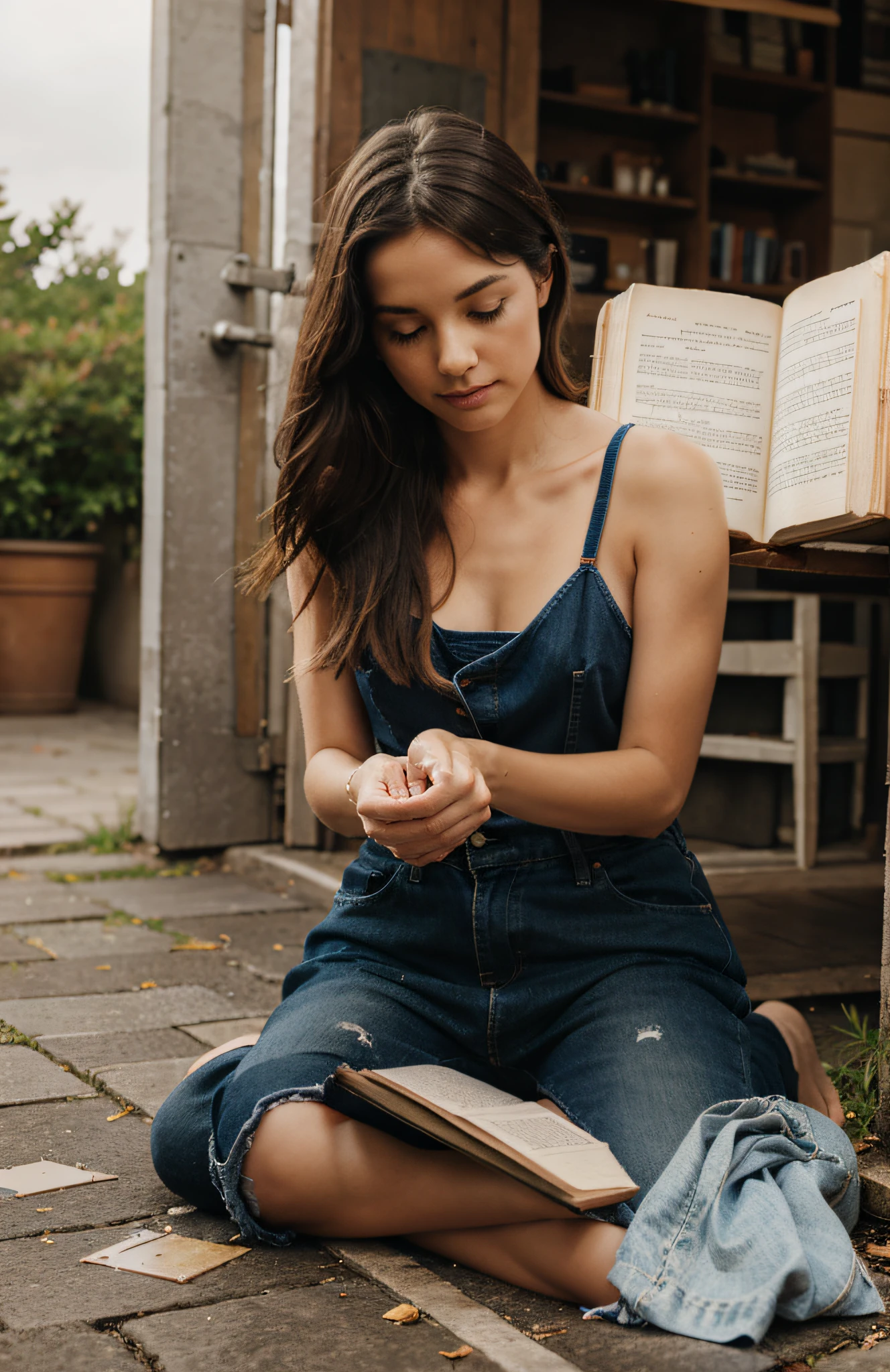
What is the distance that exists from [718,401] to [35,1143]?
132 centimetres

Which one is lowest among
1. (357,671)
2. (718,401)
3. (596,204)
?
(357,671)

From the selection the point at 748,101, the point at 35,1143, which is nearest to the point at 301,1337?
the point at 35,1143

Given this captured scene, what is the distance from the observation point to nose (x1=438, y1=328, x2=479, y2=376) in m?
1.56

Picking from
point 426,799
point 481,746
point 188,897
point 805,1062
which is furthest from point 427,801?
point 188,897

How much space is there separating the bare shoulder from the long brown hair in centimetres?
18

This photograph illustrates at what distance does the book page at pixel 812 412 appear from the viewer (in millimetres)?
1566

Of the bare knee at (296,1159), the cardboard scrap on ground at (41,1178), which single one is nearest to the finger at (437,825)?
the bare knee at (296,1159)

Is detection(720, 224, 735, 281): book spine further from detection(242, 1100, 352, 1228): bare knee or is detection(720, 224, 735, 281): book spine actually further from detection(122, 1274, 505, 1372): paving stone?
detection(122, 1274, 505, 1372): paving stone

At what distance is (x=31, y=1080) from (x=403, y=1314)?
92 centimetres

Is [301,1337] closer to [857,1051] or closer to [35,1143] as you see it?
[35,1143]

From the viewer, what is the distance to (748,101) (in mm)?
5879

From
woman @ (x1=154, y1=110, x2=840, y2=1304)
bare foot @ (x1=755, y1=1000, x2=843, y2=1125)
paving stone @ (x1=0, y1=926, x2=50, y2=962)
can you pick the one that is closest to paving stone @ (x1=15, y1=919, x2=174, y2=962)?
paving stone @ (x1=0, y1=926, x2=50, y2=962)

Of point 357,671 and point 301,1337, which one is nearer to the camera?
point 301,1337

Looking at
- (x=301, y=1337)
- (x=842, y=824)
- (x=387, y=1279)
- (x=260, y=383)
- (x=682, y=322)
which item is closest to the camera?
(x=301, y=1337)
